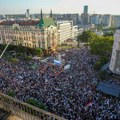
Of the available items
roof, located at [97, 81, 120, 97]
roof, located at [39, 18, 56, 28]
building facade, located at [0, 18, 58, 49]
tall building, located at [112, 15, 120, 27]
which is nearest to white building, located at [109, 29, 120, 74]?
roof, located at [97, 81, 120, 97]

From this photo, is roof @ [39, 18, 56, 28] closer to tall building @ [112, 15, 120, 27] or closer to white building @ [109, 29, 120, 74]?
white building @ [109, 29, 120, 74]

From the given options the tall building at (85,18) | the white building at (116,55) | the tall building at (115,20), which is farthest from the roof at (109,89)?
the tall building at (115,20)

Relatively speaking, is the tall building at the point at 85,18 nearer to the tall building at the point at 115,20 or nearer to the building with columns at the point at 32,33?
the tall building at the point at 115,20

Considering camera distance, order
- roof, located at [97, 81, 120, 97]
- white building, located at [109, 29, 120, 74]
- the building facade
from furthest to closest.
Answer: the building facade < white building, located at [109, 29, 120, 74] < roof, located at [97, 81, 120, 97]

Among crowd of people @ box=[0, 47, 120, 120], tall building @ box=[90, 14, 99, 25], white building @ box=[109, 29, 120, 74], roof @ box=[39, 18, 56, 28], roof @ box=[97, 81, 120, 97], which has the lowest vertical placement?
crowd of people @ box=[0, 47, 120, 120]

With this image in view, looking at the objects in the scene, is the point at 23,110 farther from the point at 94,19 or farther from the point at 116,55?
the point at 94,19

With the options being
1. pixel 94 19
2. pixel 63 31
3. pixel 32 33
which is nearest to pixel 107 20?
pixel 94 19

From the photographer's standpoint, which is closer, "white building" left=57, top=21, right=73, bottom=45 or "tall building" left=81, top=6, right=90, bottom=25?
"white building" left=57, top=21, right=73, bottom=45
